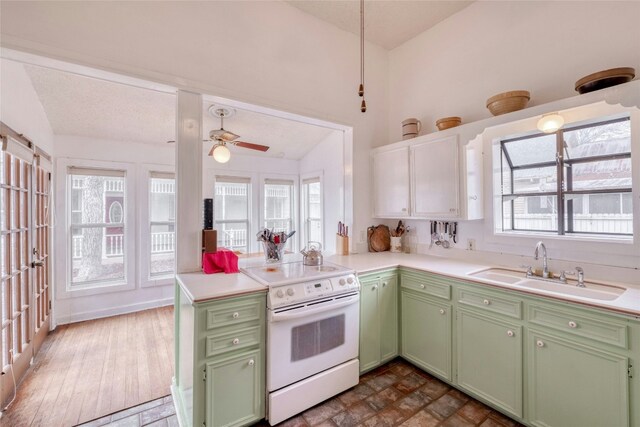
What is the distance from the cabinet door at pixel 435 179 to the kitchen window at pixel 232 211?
10.1 ft

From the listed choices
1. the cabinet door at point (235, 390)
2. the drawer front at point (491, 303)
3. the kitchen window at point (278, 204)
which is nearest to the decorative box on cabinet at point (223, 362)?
the cabinet door at point (235, 390)

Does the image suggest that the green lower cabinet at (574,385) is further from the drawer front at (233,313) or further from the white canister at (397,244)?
the drawer front at (233,313)

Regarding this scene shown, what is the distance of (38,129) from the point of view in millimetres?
2840

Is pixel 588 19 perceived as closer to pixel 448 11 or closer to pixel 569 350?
pixel 448 11

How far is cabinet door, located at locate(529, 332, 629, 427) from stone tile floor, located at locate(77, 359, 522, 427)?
11.5 inches

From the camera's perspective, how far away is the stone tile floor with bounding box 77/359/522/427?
6.27ft

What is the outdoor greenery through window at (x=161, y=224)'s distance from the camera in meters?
4.14

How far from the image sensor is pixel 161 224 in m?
4.20

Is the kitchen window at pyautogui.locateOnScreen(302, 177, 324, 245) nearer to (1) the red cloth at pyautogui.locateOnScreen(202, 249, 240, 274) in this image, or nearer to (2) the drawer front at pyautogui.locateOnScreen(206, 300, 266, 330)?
(1) the red cloth at pyautogui.locateOnScreen(202, 249, 240, 274)

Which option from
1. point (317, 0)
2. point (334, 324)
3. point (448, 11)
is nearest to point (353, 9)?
point (317, 0)

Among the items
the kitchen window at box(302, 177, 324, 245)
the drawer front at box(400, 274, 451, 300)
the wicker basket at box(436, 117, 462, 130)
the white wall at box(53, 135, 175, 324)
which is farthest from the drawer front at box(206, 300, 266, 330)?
the kitchen window at box(302, 177, 324, 245)

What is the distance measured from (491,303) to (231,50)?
282 cm

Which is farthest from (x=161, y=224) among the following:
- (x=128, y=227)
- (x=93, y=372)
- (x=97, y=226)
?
(x=93, y=372)

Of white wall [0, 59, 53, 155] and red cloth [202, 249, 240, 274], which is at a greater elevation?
white wall [0, 59, 53, 155]
